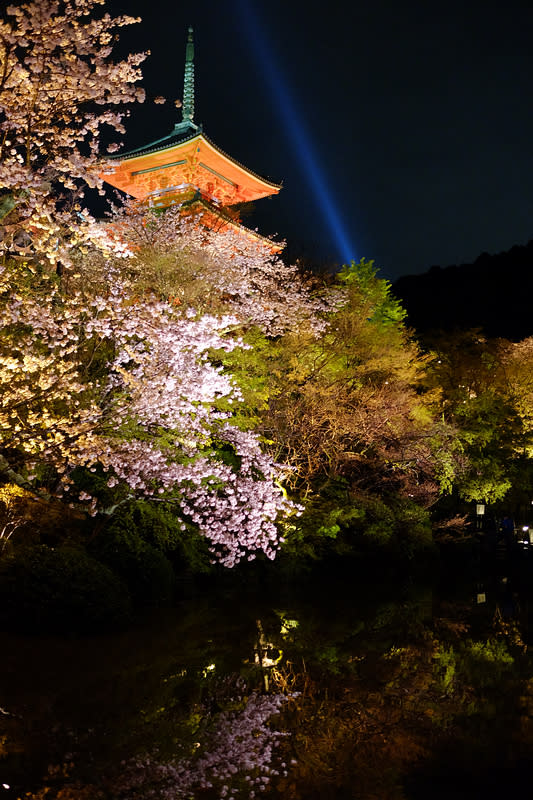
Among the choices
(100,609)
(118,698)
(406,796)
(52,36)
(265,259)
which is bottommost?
(100,609)

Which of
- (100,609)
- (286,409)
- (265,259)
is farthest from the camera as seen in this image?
(265,259)

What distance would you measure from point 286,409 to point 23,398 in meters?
7.85

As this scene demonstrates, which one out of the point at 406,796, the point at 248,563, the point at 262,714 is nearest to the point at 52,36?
the point at 262,714

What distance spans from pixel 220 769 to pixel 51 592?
5.35 meters

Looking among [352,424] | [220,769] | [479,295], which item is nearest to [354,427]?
[352,424]

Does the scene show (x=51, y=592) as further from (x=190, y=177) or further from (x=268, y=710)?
(x=190, y=177)

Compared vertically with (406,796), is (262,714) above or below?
below

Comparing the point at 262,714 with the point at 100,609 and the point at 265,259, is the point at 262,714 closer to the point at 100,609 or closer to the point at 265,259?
the point at 100,609

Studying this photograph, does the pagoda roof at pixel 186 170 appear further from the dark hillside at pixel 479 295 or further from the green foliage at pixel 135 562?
the green foliage at pixel 135 562

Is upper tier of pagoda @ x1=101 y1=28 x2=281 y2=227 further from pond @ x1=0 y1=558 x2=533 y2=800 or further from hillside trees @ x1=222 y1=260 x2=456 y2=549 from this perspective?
pond @ x1=0 y1=558 x2=533 y2=800

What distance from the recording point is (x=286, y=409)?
16.5 meters

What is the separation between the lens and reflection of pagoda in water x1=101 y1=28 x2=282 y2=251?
2653cm

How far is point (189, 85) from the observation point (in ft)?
105

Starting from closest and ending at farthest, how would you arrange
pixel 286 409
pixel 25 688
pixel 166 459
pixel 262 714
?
1. pixel 262 714
2. pixel 25 688
3. pixel 166 459
4. pixel 286 409
